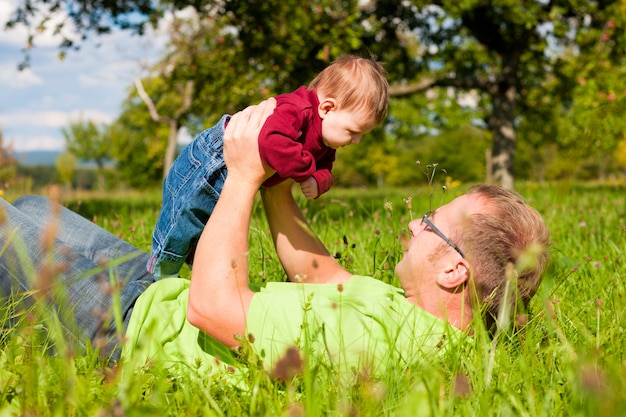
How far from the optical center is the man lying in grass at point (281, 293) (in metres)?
2.03

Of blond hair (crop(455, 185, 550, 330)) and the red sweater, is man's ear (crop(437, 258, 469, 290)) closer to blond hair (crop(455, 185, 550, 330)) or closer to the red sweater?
blond hair (crop(455, 185, 550, 330))

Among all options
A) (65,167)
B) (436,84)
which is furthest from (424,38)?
(65,167)

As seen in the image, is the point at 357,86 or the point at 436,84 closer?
the point at 357,86

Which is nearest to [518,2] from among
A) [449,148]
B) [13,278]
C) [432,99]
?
[432,99]

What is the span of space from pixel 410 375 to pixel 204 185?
1339 millimetres

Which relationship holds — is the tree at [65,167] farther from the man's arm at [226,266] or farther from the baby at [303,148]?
the man's arm at [226,266]

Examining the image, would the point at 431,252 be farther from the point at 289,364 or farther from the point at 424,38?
the point at 424,38

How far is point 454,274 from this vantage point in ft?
7.50

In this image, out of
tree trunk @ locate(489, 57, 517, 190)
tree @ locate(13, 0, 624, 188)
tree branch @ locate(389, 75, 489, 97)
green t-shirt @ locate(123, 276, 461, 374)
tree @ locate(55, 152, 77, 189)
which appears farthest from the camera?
tree @ locate(55, 152, 77, 189)

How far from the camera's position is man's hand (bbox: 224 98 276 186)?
223cm

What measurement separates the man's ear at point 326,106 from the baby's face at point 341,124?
1cm

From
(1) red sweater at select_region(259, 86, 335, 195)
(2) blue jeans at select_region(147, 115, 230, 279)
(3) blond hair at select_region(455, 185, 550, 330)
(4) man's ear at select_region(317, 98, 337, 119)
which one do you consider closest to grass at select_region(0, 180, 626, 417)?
(3) blond hair at select_region(455, 185, 550, 330)

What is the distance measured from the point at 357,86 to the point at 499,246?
3.61 ft

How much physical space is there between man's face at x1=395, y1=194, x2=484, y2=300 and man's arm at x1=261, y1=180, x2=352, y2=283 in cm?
53
